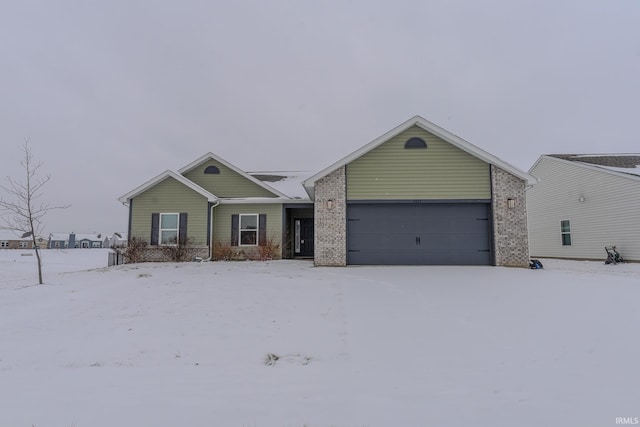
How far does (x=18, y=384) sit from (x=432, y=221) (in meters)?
11.9

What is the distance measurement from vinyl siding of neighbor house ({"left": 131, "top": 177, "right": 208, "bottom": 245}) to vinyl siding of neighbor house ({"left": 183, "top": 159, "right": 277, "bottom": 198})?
167 cm

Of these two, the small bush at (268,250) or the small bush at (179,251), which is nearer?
the small bush at (179,251)

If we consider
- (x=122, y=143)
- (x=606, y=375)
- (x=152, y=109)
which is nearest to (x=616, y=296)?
(x=606, y=375)

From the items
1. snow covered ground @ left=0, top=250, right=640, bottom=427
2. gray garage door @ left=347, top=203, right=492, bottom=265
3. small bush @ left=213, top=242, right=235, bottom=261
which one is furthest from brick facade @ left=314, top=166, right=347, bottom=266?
small bush @ left=213, top=242, right=235, bottom=261

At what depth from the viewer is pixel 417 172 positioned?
41.4 feet

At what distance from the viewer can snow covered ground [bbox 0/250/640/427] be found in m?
2.98

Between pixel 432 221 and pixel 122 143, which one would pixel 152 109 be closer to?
pixel 122 143

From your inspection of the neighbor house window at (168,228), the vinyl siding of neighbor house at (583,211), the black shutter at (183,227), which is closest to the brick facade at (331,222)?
the black shutter at (183,227)

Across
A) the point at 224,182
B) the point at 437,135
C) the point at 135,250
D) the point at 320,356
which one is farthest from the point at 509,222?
the point at 135,250

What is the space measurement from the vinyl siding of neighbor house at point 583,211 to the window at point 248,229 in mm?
16695

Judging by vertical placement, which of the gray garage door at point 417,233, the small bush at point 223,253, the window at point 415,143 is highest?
the window at point 415,143

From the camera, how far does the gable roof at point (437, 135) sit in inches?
482

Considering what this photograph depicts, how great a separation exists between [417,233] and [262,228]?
24.4ft

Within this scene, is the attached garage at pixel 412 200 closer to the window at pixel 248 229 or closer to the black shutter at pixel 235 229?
the window at pixel 248 229
